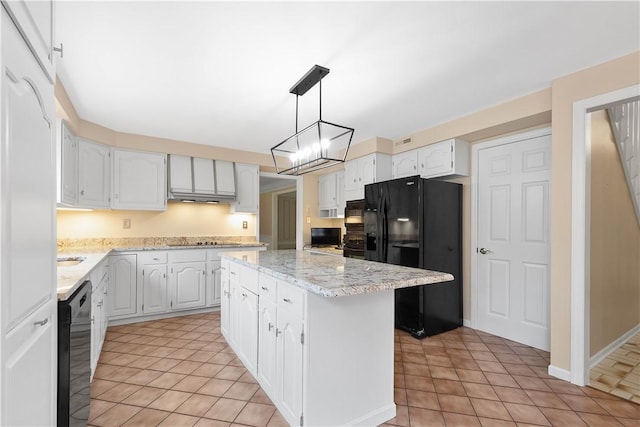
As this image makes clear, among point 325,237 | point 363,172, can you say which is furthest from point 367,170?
point 325,237

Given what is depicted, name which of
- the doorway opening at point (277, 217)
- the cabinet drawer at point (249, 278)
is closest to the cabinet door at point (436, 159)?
the cabinet drawer at point (249, 278)

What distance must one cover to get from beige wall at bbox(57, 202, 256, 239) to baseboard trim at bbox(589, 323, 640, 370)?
4300mm

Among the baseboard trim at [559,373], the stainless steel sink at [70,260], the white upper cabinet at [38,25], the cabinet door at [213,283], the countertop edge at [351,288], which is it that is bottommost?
the baseboard trim at [559,373]

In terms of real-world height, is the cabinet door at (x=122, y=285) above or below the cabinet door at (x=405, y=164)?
below

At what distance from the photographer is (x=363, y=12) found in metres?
1.67

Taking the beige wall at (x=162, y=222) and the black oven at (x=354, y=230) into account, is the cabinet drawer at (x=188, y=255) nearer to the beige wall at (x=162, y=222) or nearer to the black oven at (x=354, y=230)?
the beige wall at (x=162, y=222)

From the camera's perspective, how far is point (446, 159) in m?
3.44

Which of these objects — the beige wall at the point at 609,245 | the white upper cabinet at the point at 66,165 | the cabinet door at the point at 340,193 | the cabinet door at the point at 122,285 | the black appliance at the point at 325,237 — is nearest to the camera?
the beige wall at the point at 609,245

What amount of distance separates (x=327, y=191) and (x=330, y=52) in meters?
3.39

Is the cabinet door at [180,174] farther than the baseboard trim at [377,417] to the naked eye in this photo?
Yes

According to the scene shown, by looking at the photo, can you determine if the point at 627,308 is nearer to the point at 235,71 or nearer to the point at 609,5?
the point at 609,5

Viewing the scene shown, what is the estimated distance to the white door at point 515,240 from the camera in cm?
295

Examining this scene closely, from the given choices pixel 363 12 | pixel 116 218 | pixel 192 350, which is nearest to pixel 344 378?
pixel 192 350

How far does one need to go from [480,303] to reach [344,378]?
243 cm
